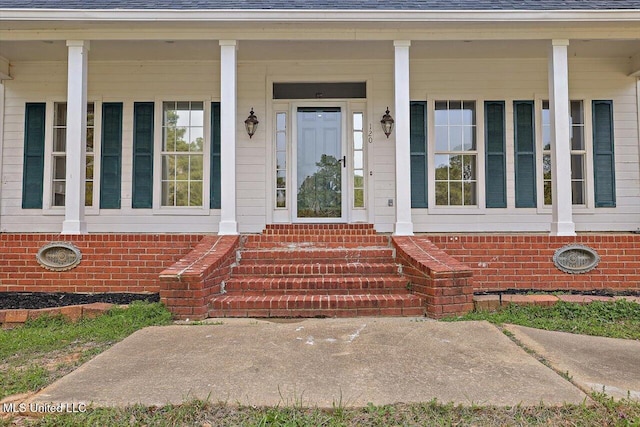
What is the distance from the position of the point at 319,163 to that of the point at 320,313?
3.56 metres

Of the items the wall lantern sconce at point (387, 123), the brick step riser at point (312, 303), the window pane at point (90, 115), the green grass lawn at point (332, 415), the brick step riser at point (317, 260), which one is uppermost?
the window pane at point (90, 115)

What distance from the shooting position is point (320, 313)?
3963 mm

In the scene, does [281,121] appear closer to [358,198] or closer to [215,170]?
[215,170]

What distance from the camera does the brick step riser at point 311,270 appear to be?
15.2ft

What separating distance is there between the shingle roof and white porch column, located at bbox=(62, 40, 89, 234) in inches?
23.1

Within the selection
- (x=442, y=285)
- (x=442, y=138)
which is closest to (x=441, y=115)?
(x=442, y=138)

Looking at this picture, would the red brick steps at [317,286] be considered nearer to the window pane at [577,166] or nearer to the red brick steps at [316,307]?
the red brick steps at [316,307]

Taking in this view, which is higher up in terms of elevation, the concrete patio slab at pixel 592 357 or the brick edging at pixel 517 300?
the brick edging at pixel 517 300

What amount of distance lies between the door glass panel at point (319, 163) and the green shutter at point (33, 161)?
4.12m

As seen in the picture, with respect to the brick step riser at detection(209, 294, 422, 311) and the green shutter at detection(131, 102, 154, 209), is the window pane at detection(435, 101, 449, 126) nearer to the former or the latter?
the brick step riser at detection(209, 294, 422, 311)

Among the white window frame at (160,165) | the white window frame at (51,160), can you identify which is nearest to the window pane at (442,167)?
the white window frame at (160,165)

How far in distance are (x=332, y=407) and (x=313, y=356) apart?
Result: 74 cm

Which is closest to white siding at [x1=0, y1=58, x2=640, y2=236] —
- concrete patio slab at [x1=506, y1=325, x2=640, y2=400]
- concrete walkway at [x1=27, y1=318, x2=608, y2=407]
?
concrete walkway at [x1=27, y1=318, x2=608, y2=407]

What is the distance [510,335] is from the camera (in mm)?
3201
